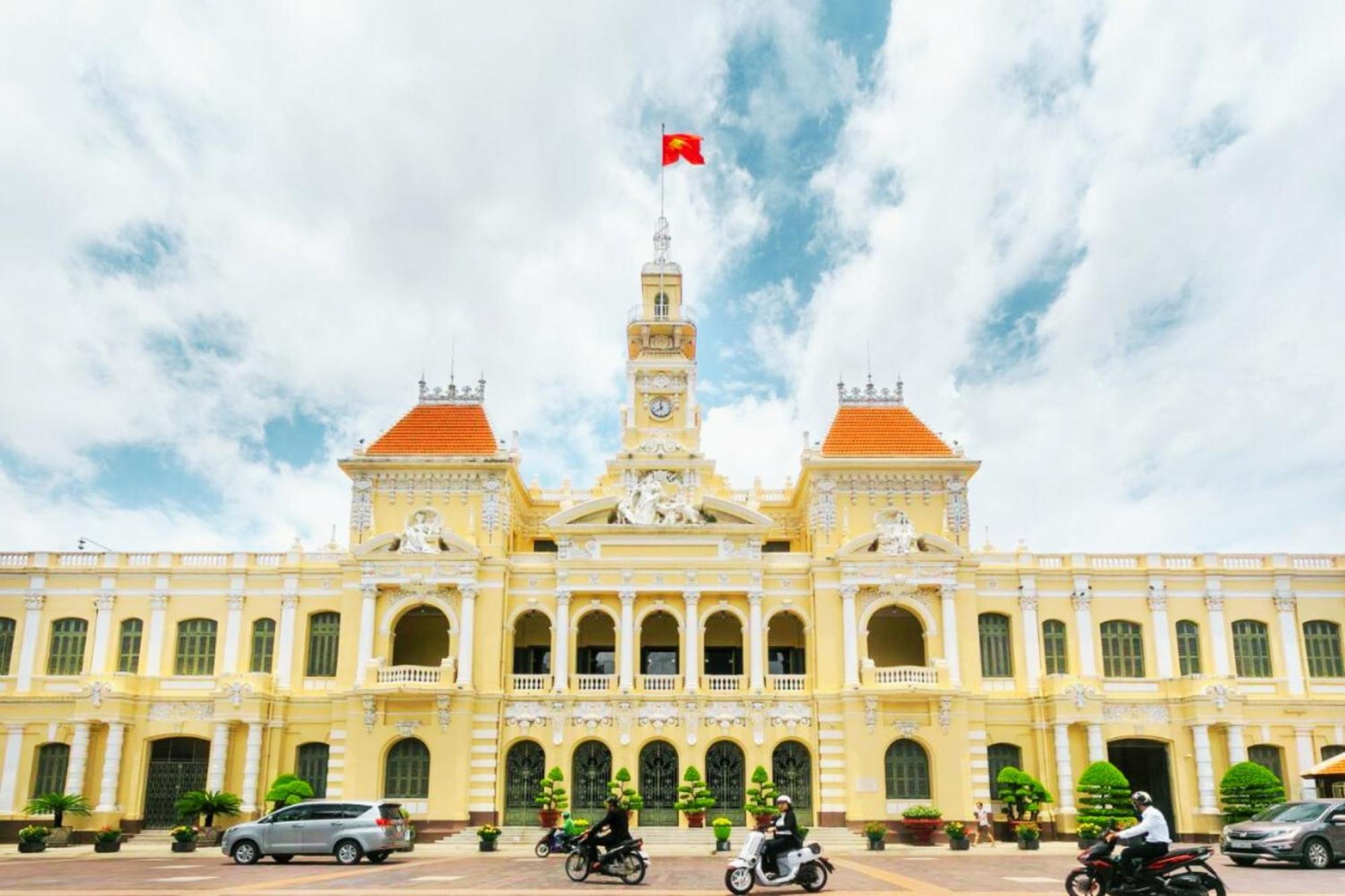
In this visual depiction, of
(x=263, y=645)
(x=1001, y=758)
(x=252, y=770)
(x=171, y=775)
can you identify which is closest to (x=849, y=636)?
(x=1001, y=758)

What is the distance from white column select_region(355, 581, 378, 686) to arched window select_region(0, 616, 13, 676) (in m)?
13.8

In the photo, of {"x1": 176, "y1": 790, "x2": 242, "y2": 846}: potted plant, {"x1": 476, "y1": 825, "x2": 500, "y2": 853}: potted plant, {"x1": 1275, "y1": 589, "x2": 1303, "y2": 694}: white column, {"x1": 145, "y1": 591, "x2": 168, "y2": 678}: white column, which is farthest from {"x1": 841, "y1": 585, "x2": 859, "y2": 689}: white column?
{"x1": 145, "y1": 591, "x2": 168, "y2": 678}: white column

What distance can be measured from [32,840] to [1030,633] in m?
34.2

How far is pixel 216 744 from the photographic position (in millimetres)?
40094

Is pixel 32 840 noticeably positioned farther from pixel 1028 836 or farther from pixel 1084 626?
pixel 1084 626

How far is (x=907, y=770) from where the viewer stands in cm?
3941

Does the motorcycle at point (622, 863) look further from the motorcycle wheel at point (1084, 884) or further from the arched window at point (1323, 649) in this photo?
the arched window at point (1323, 649)

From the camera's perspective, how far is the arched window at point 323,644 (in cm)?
4228

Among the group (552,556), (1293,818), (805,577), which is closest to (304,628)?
(552,556)

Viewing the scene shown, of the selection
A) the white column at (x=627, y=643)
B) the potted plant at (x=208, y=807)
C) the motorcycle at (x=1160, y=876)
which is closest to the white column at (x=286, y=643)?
the potted plant at (x=208, y=807)

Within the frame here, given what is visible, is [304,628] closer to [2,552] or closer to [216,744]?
[216,744]

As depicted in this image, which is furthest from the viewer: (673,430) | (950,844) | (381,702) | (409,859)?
(673,430)

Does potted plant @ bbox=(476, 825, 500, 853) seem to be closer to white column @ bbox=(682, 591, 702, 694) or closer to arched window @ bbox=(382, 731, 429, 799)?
arched window @ bbox=(382, 731, 429, 799)

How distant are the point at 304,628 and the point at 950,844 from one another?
2461cm
